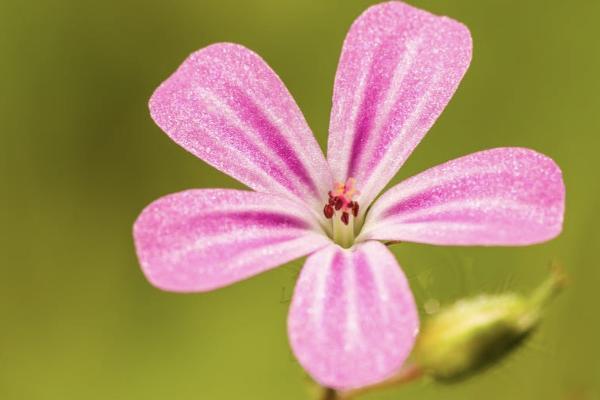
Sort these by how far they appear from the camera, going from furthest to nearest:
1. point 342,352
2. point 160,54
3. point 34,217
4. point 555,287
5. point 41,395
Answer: point 160,54 < point 34,217 < point 41,395 < point 555,287 < point 342,352

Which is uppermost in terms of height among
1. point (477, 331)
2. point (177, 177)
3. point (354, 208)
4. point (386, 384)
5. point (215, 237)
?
point (354, 208)

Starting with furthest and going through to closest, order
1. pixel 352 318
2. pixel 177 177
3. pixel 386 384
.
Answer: pixel 177 177 < pixel 386 384 < pixel 352 318

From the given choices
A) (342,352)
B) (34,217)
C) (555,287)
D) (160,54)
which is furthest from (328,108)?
(342,352)

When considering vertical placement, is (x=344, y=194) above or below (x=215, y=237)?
above

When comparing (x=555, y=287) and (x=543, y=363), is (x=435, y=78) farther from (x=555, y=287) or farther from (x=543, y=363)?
(x=543, y=363)

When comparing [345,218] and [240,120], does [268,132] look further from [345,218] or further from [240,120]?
[345,218]

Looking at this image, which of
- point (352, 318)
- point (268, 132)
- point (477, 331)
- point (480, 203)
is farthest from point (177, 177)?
point (352, 318)
